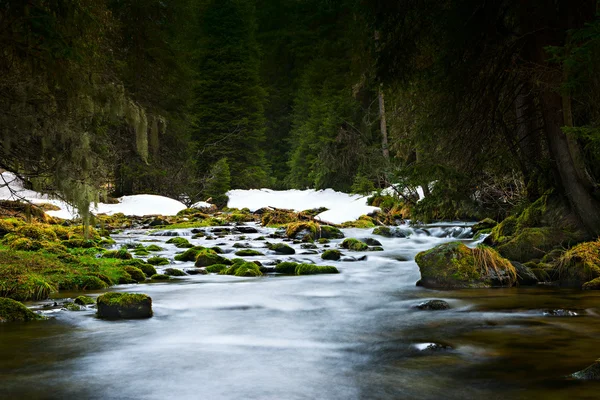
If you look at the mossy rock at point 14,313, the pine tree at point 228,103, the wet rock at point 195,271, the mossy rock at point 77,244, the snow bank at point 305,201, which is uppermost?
the pine tree at point 228,103

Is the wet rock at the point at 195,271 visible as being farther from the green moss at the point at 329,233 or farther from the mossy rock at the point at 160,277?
the green moss at the point at 329,233

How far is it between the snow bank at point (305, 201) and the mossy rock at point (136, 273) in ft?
41.0

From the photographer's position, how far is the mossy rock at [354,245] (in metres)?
13.3

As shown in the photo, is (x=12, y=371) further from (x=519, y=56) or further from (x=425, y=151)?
(x=425, y=151)

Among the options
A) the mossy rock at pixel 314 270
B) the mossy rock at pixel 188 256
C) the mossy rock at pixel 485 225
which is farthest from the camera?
the mossy rock at pixel 485 225

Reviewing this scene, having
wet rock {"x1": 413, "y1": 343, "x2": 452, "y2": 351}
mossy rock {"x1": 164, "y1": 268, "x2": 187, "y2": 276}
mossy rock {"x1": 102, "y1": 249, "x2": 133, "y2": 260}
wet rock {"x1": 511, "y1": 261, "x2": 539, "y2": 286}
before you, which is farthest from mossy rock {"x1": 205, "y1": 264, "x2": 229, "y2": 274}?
wet rock {"x1": 413, "y1": 343, "x2": 452, "y2": 351}

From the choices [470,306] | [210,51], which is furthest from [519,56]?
[210,51]

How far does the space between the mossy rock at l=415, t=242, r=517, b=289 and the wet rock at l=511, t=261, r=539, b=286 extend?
0.08 metres

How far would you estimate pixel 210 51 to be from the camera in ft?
111

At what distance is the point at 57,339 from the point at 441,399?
3.68 metres

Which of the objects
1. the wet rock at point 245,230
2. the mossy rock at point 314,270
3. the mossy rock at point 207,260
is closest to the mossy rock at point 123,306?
the mossy rock at point 314,270

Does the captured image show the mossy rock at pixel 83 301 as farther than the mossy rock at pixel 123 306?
Yes

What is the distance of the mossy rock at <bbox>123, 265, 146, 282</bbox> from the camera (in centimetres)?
902

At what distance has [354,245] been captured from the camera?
13.7 meters
